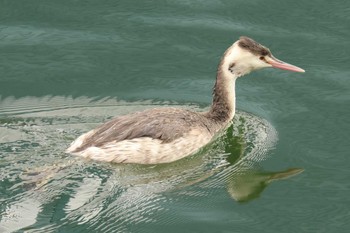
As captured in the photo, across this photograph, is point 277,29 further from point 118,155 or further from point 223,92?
point 118,155

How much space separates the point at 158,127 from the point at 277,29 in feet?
12.1

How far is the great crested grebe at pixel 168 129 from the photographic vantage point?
31.3 ft

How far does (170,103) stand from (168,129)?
4.51 feet

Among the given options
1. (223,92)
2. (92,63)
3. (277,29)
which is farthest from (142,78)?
(277,29)

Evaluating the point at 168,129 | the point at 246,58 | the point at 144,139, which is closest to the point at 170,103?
the point at 246,58

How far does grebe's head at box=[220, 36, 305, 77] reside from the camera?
10.4 m

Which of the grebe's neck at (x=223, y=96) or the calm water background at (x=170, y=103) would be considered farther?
the grebe's neck at (x=223, y=96)

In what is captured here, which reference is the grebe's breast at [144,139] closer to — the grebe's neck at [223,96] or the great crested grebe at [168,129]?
the great crested grebe at [168,129]

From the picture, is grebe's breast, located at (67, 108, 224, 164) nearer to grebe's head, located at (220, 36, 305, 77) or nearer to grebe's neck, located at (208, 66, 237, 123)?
grebe's neck, located at (208, 66, 237, 123)

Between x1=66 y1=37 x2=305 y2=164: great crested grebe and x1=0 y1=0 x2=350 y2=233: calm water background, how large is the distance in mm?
148

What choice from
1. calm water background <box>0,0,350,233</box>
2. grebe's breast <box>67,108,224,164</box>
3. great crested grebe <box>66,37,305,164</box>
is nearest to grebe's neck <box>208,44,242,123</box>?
great crested grebe <box>66,37,305,164</box>

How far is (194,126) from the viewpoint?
10.0 metres

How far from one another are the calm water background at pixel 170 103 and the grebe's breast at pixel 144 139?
13 cm

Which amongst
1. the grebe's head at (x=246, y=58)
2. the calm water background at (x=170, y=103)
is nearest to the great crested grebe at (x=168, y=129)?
the grebe's head at (x=246, y=58)
